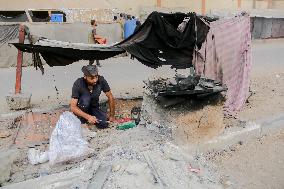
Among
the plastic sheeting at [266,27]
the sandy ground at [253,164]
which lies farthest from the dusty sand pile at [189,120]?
the plastic sheeting at [266,27]

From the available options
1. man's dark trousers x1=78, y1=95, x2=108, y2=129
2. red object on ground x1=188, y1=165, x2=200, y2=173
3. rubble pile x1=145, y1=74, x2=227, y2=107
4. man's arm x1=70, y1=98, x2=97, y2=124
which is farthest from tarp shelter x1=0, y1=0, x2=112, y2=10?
red object on ground x1=188, y1=165, x2=200, y2=173

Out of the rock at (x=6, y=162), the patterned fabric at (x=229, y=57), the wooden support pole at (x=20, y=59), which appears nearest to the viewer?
the rock at (x=6, y=162)

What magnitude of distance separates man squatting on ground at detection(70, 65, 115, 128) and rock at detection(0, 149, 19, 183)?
4.34 ft

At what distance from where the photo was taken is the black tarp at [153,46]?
633 cm

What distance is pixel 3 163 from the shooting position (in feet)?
16.3

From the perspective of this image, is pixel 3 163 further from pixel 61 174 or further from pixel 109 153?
pixel 109 153

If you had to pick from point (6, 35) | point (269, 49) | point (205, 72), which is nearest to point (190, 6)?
point (269, 49)

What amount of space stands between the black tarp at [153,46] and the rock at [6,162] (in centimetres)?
196

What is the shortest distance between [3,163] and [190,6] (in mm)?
23393

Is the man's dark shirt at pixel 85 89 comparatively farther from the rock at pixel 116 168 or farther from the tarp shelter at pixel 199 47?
the rock at pixel 116 168

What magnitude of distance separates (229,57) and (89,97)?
11.1 feet

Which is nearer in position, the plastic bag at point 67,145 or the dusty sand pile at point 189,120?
the plastic bag at point 67,145

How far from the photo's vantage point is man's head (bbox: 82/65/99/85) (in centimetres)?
601

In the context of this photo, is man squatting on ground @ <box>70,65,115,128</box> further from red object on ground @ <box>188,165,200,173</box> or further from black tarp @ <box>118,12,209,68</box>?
red object on ground @ <box>188,165,200,173</box>
